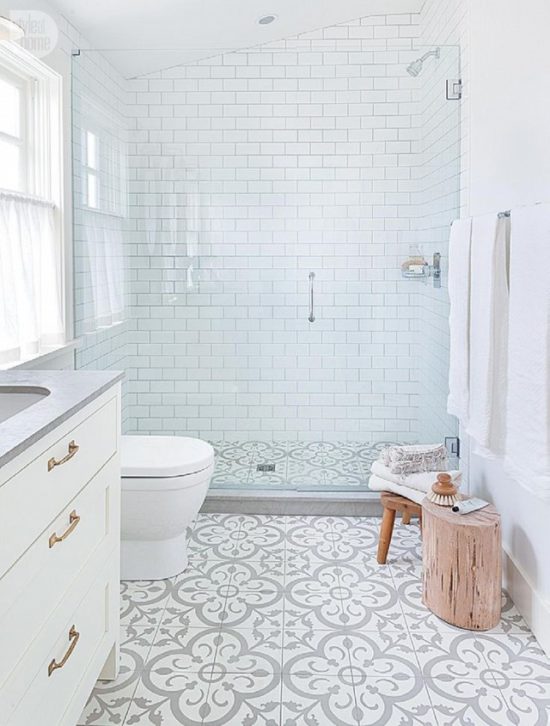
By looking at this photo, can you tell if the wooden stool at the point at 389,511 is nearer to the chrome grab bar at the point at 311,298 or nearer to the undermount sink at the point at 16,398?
the chrome grab bar at the point at 311,298

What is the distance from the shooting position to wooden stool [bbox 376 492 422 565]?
105 inches

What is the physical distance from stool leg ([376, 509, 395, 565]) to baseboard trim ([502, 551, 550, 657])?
45 centimetres

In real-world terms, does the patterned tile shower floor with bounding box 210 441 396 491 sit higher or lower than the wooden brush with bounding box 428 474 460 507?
lower

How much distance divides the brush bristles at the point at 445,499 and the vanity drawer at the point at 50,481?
3.97 ft

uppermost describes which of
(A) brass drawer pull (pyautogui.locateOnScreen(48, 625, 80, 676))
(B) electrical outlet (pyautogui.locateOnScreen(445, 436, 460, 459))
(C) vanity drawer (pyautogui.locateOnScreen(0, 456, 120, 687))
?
(C) vanity drawer (pyautogui.locateOnScreen(0, 456, 120, 687))

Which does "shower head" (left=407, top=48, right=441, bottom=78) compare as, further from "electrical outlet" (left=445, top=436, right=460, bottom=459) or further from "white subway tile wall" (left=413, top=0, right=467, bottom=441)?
"electrical outlet" (left=445, top=436, right=460, bottom=459)

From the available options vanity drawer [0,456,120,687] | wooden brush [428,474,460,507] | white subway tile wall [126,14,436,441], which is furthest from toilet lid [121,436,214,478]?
white subway tile wall [126,14,436,441]

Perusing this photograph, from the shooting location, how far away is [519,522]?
2.42m

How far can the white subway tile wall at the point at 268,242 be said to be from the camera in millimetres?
3732

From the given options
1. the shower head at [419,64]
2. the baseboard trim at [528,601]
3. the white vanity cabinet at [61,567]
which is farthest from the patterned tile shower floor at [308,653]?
the shower head at [419,64]

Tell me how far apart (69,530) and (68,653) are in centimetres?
28

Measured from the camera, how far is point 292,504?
3385 mm

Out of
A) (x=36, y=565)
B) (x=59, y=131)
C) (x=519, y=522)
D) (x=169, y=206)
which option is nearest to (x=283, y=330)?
(x=169, y=206)

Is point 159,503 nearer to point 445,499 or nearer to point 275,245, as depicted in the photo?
point 445,499
